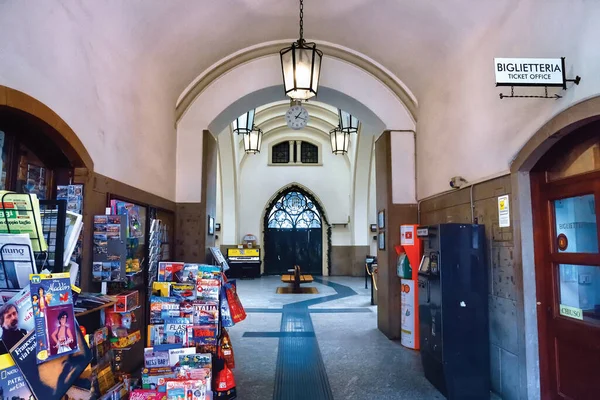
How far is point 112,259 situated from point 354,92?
4237 mm

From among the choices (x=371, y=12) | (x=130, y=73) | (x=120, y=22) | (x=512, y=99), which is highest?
(x=371, y=12)

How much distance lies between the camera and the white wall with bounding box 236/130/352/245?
15422 millimetres

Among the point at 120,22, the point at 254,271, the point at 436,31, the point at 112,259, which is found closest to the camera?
the point at 112,259

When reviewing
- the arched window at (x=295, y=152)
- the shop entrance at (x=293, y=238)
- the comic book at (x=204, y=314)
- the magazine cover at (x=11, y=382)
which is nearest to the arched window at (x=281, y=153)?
the arched window at (x=295, y=152)

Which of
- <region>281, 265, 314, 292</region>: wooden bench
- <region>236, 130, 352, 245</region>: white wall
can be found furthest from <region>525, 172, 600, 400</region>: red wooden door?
<region>236, 130, 352, 245</region>: white wall

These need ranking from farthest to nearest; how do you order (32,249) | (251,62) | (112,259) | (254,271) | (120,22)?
(254,271), (251,62), (120,22), (112,259), (32,249)

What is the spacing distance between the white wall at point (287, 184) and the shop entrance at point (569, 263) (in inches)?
464

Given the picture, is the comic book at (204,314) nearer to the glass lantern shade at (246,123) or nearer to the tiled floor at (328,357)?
the tiled floor at (328,357)

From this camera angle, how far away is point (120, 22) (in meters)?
3.83

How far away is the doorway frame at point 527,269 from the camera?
3498mm

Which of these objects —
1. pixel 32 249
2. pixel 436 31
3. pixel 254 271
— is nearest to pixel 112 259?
pixel 32 249

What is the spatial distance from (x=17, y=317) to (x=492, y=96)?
410 centimetres

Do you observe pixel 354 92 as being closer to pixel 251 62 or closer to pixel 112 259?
pixel 251 62

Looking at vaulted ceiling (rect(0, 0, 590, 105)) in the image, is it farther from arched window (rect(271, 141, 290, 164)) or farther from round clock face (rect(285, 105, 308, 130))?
arched window (rect(271, 141, 290, 164))
